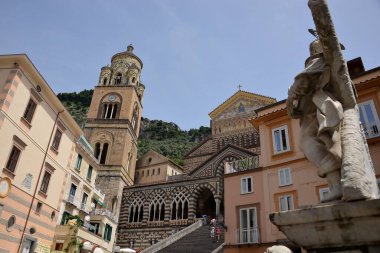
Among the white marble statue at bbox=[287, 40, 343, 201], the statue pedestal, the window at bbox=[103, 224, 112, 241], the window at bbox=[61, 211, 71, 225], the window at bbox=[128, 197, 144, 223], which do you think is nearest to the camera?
the statue pedestal

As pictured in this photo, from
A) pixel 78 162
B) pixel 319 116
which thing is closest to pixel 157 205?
pixel 78 162

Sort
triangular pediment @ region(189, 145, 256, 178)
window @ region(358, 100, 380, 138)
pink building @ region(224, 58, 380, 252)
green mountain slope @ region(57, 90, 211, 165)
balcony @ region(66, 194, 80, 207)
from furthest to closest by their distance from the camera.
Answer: green mountain slope @ region(57, 90, 211, 165) < triangular pediment @ region(189, 145, 256, 178) < balcony @ region(66, 194, 80, 207) < pink building @ region(224, 58, 380, 252) < window @ region(358, 100, 380, 138)

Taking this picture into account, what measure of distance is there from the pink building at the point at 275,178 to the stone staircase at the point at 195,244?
9.48ft

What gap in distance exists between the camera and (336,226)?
253 centimetres

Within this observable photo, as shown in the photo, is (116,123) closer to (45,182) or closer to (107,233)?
(107,233)

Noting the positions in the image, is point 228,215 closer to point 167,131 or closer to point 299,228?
point 299,228

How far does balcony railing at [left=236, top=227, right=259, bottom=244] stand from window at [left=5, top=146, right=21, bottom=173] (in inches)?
449

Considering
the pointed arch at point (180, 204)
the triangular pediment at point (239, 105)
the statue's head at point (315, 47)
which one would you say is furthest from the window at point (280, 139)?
the triangular pediment at point (239, 105)

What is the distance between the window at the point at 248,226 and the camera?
14885mm

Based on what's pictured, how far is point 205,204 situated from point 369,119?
21.3 m

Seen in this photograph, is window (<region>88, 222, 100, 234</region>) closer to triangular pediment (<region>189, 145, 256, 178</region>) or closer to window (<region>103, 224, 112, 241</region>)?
window (<region>103, 224, 112, 241</region>)

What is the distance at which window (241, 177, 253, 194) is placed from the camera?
16.3 metres

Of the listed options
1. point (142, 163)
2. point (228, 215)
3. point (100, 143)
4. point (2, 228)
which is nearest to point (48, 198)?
point (2, 228)

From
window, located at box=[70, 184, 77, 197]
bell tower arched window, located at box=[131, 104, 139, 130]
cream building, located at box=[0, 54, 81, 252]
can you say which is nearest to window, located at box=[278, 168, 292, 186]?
cream building, located at box=[0, 54, 81, 252]
